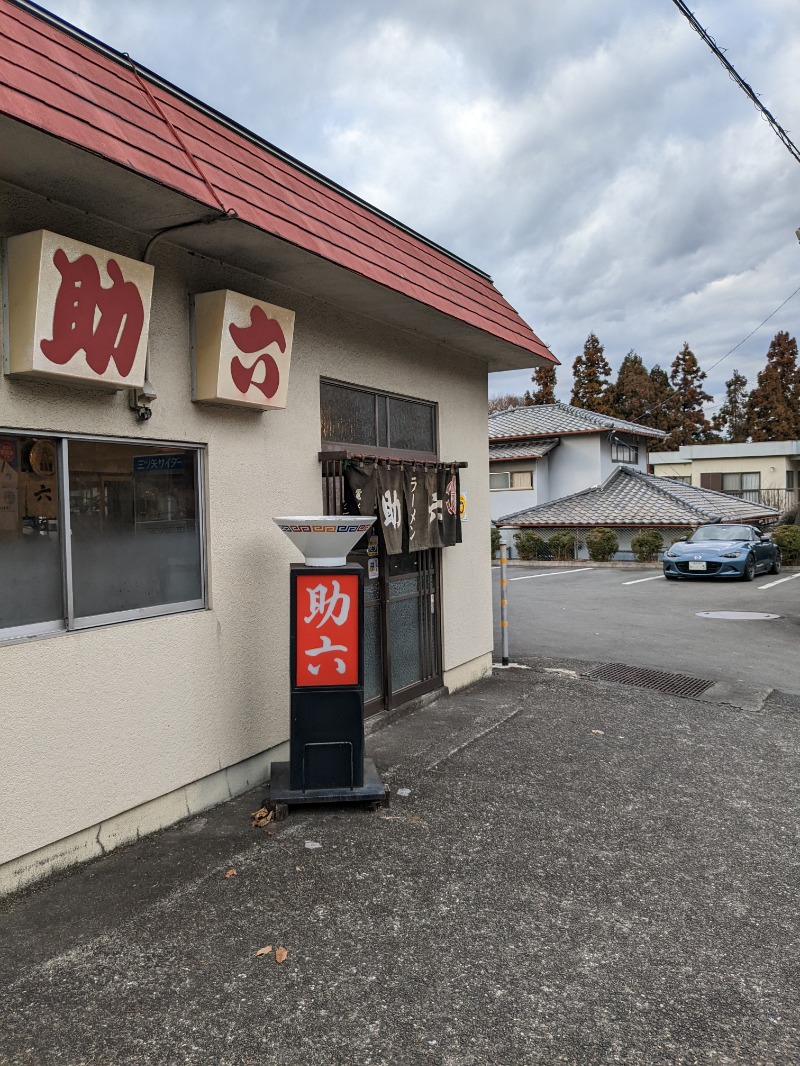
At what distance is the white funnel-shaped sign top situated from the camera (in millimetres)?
4508

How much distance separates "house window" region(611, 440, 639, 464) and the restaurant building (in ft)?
87.3

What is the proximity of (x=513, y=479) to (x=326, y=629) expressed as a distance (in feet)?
92.2

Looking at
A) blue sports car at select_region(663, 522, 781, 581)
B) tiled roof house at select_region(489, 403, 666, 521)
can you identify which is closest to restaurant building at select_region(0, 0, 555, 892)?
blue sports car at select_region(663, 522, 781, 581)

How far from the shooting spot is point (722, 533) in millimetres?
20531

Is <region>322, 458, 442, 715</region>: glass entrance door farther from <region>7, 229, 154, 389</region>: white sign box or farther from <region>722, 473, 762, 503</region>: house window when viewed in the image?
<region>722, 473, 762, 503</region>: house window

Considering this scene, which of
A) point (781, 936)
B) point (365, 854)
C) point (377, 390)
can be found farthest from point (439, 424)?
point (781, 936)

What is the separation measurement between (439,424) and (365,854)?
440 cm

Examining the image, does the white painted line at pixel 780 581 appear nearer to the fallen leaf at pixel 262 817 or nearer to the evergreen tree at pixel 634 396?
the fallen leaf at pixel 262 817

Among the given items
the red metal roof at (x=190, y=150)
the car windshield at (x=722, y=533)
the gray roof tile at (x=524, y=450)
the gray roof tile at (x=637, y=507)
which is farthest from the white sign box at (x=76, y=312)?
the gray roof tile at (x=524, y=450)

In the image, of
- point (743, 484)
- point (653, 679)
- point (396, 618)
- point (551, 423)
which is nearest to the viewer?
point (396, 618)

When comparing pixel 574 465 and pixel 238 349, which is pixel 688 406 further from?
pixel 238 349

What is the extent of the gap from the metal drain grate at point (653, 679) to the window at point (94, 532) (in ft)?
17.5

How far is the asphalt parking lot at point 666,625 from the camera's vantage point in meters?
9.38

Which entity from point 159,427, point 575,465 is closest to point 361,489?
point 159,427
